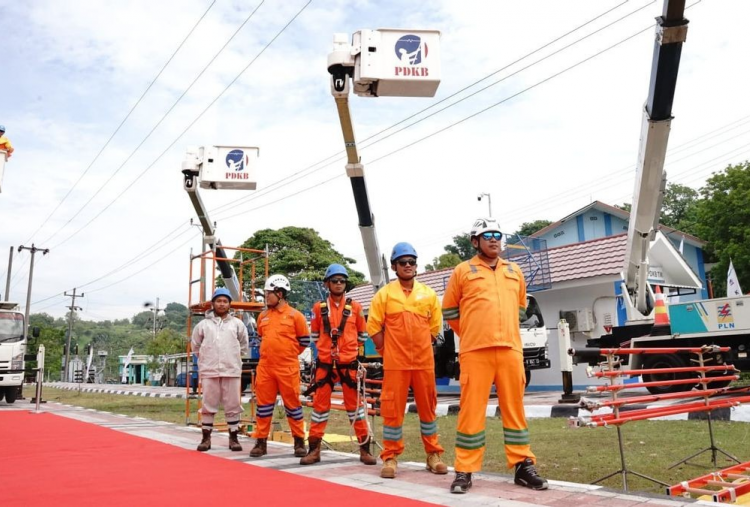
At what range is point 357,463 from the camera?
5.75 meters

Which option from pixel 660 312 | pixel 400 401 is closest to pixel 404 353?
pixel 400 401

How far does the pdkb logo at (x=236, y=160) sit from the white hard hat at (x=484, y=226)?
8637 mm

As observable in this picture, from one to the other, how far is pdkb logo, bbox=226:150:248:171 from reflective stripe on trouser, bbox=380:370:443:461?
8.41 meters

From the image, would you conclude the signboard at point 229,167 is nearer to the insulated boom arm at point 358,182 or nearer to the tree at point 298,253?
the insulated boom arm at point 358,182

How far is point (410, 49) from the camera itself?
855 centimetres

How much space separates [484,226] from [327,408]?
90.8 inches

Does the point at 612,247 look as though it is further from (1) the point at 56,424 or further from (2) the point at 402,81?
(1) the point at 56,424

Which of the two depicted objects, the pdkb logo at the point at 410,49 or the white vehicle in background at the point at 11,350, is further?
the white vehicle in background at the point at 11,350

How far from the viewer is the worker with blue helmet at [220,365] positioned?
268 inches

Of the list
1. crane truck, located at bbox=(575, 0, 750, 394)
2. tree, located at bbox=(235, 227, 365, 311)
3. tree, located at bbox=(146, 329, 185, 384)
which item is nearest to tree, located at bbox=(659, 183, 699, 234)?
tree, located at bbox=(235, 227, 365, 311)

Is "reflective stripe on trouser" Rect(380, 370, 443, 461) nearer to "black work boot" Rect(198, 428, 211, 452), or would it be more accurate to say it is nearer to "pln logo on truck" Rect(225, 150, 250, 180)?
"black work boot" Rect(198, 428, 211, 452)

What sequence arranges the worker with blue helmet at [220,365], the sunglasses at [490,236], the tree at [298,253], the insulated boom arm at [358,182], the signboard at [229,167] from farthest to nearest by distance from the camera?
the tree at [298,253]
the signboard at [229,167]
the insulated boom arm at [358,182]
the worker with blue helmet at [220,365]
the sunglasses at [490,236]

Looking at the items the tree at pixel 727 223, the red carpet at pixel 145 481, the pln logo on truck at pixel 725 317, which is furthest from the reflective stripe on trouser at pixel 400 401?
the tree at pixel 727 223

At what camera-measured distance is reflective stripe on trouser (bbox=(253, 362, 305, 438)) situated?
631cm
